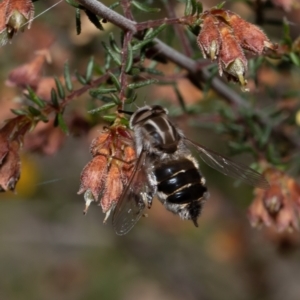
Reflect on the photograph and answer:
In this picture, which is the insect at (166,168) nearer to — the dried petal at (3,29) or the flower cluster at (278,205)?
the flower cluster at (278,205)

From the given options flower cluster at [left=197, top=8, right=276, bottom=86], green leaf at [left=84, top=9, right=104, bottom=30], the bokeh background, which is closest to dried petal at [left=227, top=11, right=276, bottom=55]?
flower cluster at [left=197, top=8, right=276, bottom=86]

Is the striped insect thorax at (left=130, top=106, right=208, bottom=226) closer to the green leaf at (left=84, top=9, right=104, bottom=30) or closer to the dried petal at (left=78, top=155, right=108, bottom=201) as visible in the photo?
the dried petal at (left=78, top=155, right=108, bottom=201)

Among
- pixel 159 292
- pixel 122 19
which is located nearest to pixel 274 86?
pixel 122 19

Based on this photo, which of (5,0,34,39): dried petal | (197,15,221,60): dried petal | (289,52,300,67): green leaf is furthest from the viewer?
(289,52,300,67): green leaf

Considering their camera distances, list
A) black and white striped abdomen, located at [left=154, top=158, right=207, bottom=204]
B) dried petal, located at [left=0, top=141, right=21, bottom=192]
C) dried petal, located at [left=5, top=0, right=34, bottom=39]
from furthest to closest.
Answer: black and white striped abdomen, located at [left=154, top=158, right=207, bottom=204] < dried petal, located at [left=0, top=141, right=21, bottom=192] < dried petal, located at [left=5, top=0, right=34, bottom=39]

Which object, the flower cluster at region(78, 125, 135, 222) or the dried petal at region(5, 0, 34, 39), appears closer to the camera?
the dried petal at region(5, 0, 34, 39)

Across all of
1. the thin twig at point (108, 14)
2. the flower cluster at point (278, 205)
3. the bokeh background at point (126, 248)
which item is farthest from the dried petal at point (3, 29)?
the bokeh background at point (126, 248)
